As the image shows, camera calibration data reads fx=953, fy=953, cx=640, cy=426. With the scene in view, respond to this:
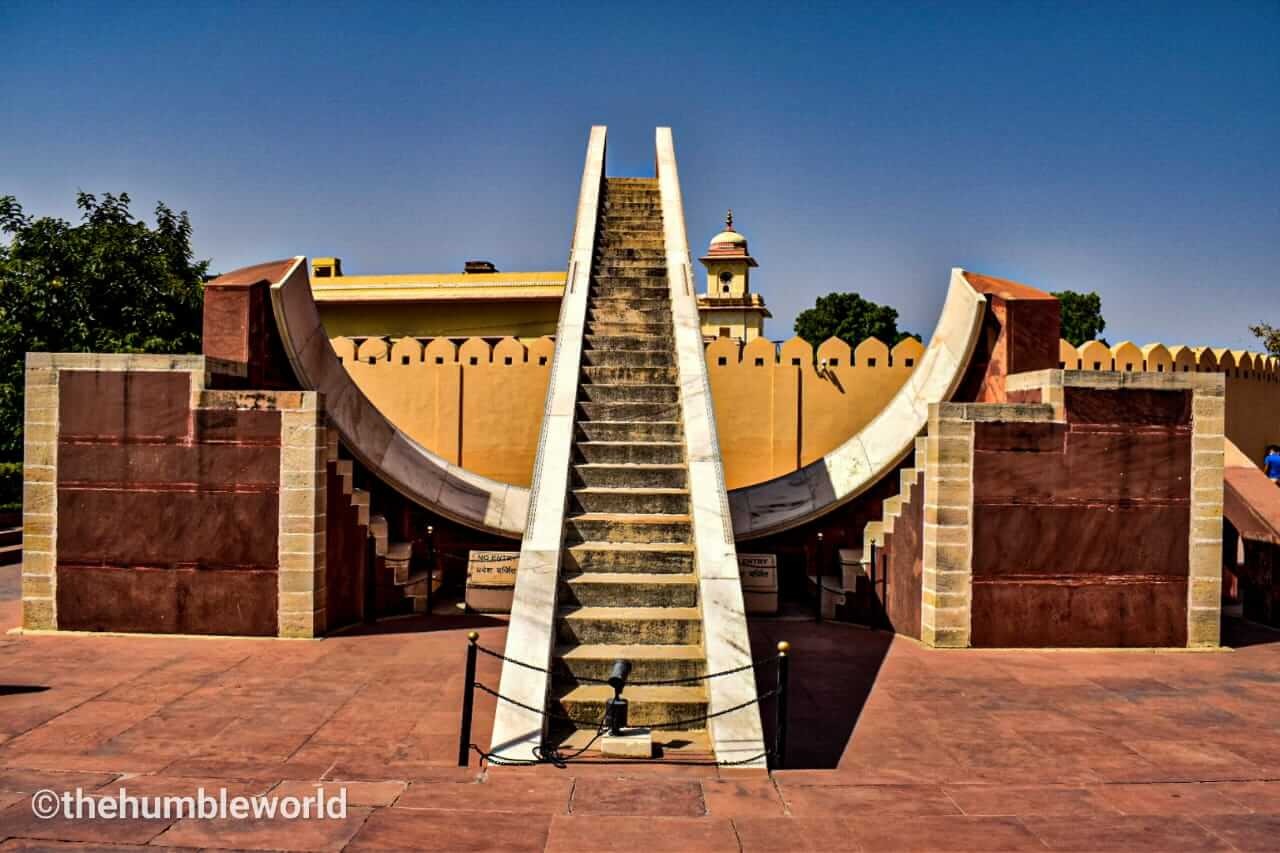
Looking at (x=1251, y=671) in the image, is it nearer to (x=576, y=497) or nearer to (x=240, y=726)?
(x=576, y=497)

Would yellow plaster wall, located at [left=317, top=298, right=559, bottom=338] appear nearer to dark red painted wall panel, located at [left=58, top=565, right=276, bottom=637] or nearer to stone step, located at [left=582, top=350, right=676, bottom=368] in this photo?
stone step, located at [left=582, top=350, right=676, bottom=368]

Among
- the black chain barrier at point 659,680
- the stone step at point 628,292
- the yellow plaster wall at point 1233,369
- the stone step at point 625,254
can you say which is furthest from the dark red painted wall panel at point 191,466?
the yellow plaster wall at point 1233,369

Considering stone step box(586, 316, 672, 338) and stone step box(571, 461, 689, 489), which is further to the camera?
stone step box(586, 316, 672, 338)

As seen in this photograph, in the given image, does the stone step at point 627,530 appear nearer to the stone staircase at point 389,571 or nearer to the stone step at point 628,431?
the stone step at point 628,431

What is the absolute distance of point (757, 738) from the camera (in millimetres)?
5434

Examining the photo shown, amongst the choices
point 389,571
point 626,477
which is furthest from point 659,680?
point 389,571

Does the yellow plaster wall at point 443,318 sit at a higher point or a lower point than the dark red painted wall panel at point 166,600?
higher

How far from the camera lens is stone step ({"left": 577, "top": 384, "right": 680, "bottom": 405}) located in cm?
941

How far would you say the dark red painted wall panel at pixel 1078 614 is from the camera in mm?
8766

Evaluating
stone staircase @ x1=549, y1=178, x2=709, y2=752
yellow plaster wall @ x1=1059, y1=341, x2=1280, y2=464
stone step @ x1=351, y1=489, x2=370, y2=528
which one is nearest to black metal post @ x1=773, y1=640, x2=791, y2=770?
stone staircase @ x1=549, y1=178, x2=709, y2=752

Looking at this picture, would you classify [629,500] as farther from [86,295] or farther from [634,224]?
[86,295]

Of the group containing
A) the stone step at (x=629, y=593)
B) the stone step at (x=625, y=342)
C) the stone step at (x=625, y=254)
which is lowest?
the stone step at (x=629, y=593)

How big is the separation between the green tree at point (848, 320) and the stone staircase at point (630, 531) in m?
42.7

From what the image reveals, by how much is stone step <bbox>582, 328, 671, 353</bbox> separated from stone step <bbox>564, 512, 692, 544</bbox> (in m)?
3.06
